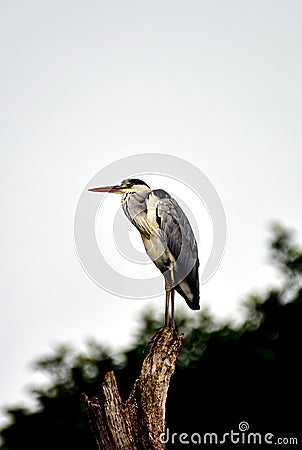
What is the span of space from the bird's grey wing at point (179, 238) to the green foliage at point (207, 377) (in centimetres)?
768

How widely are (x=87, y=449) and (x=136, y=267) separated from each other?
30.4 ft

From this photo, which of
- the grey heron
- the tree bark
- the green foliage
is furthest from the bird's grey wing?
the green foliage

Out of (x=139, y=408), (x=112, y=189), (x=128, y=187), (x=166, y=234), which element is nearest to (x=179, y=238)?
(x=166, y=234)

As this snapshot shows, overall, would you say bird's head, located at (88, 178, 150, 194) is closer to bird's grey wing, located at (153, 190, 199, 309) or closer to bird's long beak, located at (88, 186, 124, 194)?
bird's long beak, located at (88, 186, 124, 194)

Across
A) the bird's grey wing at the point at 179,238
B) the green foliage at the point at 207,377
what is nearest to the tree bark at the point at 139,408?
the bird's grey wing at the point at 179,238

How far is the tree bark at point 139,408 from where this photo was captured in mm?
6164

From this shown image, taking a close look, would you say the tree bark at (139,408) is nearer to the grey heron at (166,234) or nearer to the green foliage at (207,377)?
the grey heron at (166,234)

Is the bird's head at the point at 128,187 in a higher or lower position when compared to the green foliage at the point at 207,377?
lower

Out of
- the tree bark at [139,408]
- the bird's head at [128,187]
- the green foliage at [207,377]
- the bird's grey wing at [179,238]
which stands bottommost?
the tree bark at [139,408]

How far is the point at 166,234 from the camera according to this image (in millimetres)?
7645

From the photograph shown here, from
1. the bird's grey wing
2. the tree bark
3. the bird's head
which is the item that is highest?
the bird's head

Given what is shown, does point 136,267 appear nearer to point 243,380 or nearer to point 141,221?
point 141,221

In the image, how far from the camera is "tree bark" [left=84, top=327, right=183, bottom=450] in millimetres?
6164

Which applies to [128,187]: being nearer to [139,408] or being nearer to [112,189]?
[112,189]
